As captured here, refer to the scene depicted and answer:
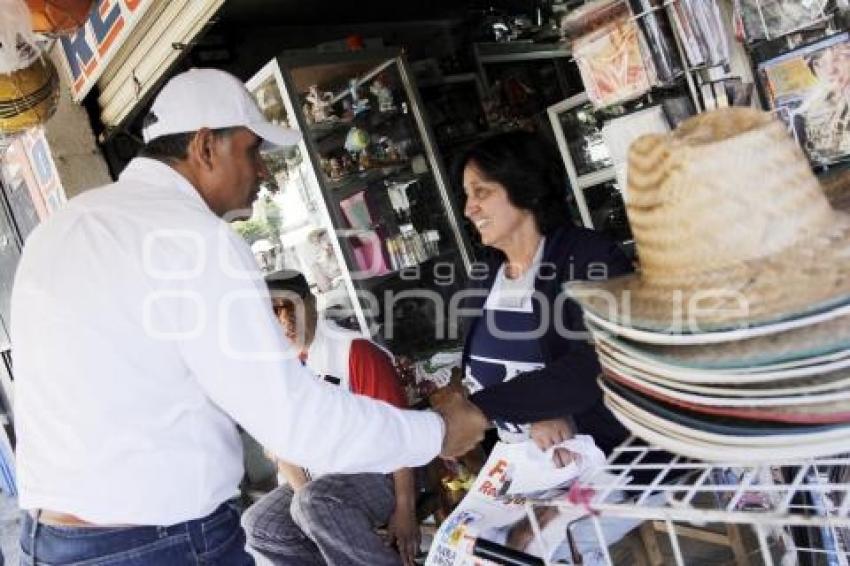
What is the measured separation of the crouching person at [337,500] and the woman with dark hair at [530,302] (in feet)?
Answer: 1.84

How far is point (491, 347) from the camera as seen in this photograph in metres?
2.15

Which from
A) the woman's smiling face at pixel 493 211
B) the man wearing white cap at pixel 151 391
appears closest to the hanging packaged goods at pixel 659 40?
the woman's smiling face at pixel 493 211

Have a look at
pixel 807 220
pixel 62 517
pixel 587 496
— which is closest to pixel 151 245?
pixel 62 517

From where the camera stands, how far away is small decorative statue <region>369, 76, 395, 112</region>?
4086mm

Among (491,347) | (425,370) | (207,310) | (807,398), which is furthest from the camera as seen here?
(425,370)

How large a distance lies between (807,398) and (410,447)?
87 centimetres

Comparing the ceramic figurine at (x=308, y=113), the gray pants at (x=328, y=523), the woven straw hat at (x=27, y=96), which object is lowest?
the gray pants at (x=328, y=523)

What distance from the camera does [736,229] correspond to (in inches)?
39.2

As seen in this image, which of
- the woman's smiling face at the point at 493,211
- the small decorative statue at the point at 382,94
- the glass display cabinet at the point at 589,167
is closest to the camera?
the woman's smiling face at the point at 493,211

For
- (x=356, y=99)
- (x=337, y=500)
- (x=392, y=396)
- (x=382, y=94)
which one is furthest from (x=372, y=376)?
(x=382, y=94)

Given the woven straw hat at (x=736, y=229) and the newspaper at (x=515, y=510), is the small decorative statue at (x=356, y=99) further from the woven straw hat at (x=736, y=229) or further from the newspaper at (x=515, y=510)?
the woven straw hat at (x=736, y=229)

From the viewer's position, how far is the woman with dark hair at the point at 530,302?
5.39 ft

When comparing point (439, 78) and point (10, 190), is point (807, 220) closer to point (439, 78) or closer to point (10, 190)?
point (439, 78)

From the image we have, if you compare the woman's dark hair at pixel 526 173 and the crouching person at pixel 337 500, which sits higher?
the woman's dark hair at pixel 526 173
